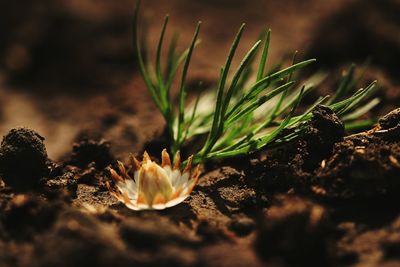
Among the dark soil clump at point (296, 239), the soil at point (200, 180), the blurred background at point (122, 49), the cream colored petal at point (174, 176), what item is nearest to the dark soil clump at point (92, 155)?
the soil at point (200, 180)

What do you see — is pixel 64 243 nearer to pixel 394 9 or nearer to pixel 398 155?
pixel 398 155

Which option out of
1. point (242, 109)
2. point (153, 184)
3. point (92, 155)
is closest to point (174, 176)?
point (153, 184)

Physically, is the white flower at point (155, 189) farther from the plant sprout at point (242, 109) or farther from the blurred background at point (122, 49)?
the blurred background at point (122, 49)

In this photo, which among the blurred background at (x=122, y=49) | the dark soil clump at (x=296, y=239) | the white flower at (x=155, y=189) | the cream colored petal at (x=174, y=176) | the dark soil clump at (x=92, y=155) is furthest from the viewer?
the blurred background at (x=122, y=49)

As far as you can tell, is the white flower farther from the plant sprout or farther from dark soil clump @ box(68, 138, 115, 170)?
dark soil clump @ box(68, 138, 115, 170)

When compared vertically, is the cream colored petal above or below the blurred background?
below

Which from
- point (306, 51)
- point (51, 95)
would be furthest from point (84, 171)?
point (306, 51)

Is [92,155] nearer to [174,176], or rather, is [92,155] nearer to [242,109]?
[174,176]

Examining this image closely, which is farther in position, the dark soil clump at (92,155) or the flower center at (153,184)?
the dark soil clump at (92,155)

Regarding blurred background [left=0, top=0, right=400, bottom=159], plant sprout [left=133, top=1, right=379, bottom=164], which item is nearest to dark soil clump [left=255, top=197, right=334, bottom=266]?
plant sprout [left=133, top=1, right=379, bottom=164]
